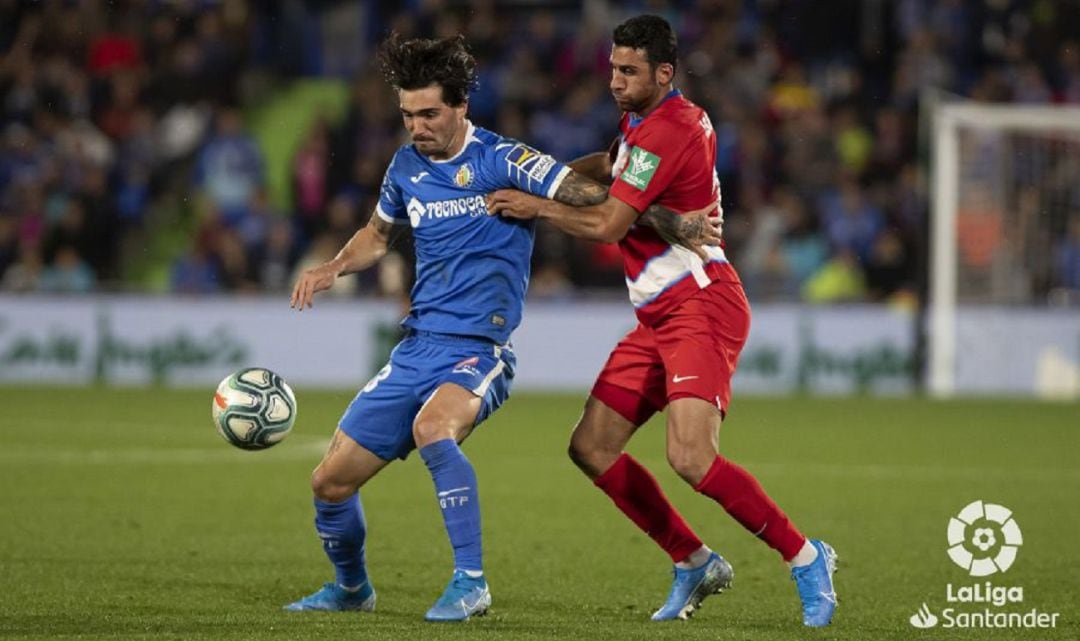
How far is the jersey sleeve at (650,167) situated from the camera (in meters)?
6.71

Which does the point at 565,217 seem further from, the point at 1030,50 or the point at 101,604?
the point at 1030,50

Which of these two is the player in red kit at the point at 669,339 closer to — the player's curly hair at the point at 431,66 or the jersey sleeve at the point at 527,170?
the jersey sleeve at the point at 527,170

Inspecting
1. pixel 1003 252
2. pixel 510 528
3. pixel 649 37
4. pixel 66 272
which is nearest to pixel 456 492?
pixel 649 37

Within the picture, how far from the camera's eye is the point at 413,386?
6.82 metres

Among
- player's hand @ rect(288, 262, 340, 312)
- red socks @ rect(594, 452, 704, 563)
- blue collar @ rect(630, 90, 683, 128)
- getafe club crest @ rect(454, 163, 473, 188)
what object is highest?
blue collar @ rect(630, 90, 683, 128)

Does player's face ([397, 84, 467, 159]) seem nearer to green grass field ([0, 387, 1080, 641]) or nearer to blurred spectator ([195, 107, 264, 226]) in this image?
green grass field ([0, 387, 1080, 641])

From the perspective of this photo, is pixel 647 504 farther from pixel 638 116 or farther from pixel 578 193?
pixel 638 116

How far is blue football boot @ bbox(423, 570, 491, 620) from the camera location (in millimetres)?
6496

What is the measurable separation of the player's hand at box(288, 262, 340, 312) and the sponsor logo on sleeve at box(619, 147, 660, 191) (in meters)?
1.21

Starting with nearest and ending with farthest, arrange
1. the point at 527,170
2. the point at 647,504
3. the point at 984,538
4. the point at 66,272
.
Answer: the point at 527,170
the point at 647,504
the point at 984,538
the point at 66,272

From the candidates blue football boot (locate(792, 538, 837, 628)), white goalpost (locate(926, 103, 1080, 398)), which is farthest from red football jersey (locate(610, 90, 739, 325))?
white goalpost (locate(926, 103, 1080, 398))

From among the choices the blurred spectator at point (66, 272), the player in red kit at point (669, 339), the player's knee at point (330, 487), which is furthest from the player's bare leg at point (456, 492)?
the blurred spectator at point (66, 272)

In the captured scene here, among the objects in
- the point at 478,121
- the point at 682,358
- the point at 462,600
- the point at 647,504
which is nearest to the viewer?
the point at 462,600

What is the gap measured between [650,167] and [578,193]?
0.31 metres
